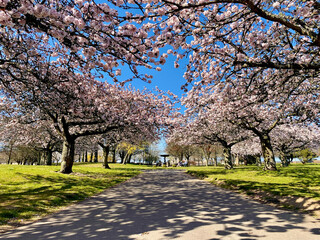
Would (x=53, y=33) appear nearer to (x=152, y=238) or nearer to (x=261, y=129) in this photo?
(x=152, y=238)

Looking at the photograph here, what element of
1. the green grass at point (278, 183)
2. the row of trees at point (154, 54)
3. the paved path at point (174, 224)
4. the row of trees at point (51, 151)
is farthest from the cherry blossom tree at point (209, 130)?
the row of trees at point (51, 151)

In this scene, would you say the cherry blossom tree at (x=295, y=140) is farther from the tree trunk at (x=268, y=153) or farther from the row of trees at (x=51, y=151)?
the row of trees at (x=51, y=151)

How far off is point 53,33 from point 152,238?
4491 millimetres

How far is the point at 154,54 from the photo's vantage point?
513 cm

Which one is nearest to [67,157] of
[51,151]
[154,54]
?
[154,54]

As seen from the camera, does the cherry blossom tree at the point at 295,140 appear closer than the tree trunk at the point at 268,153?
No

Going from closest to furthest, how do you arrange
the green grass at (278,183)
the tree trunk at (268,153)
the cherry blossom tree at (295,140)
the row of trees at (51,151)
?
the green grass at (278,183), the tree trunk at (268,153), the cherry blossom tree at (295,140), the row of trees at (51,151)

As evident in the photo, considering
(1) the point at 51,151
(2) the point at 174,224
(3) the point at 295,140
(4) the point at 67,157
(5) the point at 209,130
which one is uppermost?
(5) the point at 209,130

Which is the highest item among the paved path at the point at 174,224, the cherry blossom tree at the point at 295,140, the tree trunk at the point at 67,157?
the cherry blossom tree at the point at 295,140

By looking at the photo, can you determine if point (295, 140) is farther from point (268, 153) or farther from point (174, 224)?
point (174, 224)

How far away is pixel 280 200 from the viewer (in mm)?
6445

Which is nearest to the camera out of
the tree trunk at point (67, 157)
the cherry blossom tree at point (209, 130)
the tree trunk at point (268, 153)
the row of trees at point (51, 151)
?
the tree trunk at point (67, 157)

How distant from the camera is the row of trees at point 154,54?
176 inches

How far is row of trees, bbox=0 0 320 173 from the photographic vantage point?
448 centimetres
